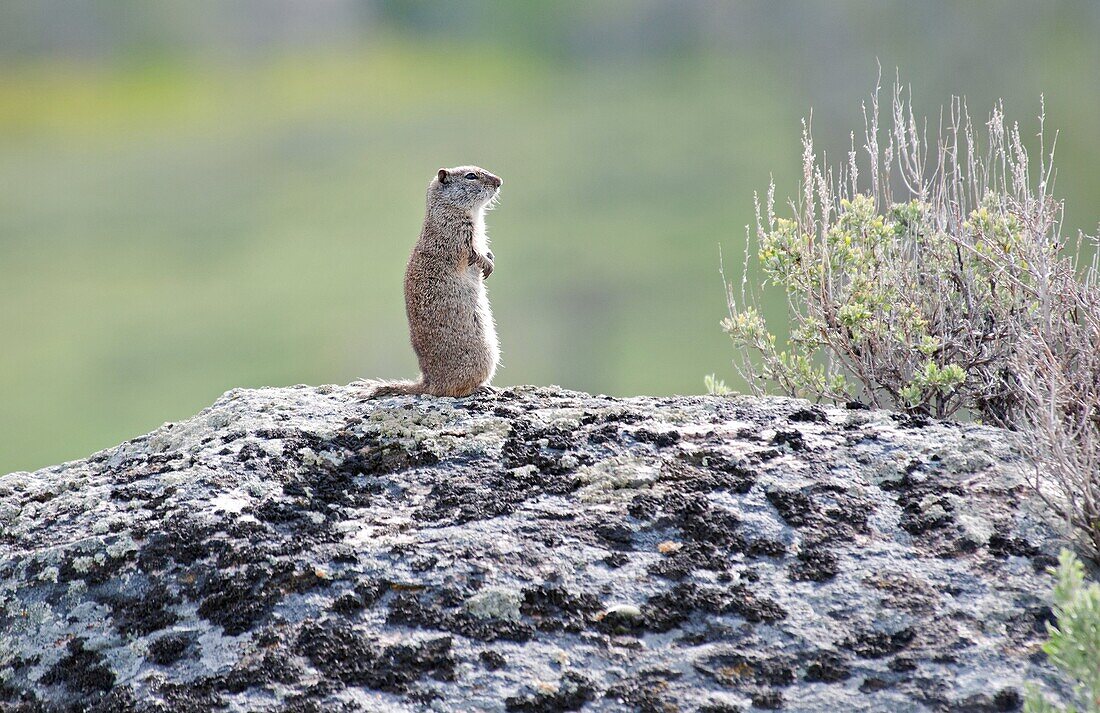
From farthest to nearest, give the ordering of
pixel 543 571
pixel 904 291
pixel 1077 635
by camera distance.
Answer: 1. pixel 904 291
2. pixel 543 571
3. pixel 1077 635

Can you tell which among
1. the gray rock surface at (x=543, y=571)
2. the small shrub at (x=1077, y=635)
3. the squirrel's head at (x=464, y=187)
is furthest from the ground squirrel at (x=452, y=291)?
the small shrub at (x=1077, y=635)

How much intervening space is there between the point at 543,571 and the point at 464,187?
12.5 feet

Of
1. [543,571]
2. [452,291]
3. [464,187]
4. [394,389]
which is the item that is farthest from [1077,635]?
[464,187]

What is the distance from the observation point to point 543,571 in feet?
12.8

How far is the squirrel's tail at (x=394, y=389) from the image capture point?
587 centimetres

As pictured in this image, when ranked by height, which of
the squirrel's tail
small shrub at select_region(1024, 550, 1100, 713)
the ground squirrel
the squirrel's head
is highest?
the squirrel's head

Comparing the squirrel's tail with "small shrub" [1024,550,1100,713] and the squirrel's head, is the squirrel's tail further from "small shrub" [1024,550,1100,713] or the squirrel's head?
"small shrub" [1024,550,1100,713]

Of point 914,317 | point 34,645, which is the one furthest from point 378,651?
point 914,317

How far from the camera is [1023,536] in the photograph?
3.97 meters

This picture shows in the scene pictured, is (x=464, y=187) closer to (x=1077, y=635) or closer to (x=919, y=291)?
(x=919, y=291)

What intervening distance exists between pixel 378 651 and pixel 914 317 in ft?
11.7

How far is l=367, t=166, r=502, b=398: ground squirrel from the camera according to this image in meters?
6.16

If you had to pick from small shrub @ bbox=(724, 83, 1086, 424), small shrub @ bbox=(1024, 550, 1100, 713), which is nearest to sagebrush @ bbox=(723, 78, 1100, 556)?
small shrub @ bbox=(724, 83, 1086, 424)

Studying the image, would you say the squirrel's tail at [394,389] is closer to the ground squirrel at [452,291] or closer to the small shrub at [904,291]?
the ground squirrel at [452,291]
